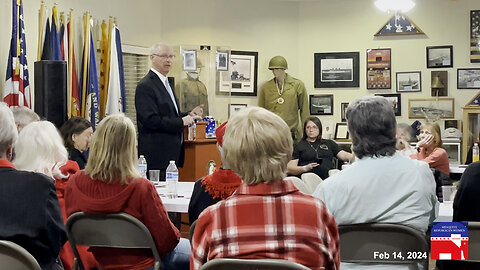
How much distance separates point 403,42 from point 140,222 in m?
8.18

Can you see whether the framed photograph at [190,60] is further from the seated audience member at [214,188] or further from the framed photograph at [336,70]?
the seated audience member at [214,188]

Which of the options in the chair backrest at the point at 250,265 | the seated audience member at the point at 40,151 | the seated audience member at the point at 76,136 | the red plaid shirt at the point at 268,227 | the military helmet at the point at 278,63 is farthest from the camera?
the military helmet at the point at 278,63

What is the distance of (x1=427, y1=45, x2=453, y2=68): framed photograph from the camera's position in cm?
1048


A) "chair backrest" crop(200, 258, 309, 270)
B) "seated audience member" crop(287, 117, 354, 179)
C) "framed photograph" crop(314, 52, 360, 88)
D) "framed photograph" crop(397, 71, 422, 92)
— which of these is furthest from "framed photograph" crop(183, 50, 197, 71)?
"chair backrest" crop(200, 258, 309, 270)

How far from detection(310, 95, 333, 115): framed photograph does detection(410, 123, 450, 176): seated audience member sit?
4525 millimetres

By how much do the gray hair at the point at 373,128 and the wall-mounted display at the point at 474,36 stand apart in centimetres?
784

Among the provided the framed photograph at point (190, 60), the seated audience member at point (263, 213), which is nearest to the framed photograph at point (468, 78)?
the framed photograph at point (190, 60)

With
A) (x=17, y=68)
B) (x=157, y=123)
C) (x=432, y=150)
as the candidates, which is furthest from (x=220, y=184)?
(x=17, y=68)

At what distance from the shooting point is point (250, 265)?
205cm

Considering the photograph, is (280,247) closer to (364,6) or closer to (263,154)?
(263,154)

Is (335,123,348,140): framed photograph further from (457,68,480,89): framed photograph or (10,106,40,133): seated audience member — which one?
(10,106,40,133): seated audience member

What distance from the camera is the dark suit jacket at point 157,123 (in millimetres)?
6387

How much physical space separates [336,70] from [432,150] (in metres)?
4.68

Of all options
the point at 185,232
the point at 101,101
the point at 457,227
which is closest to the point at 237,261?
the point at 457,227
